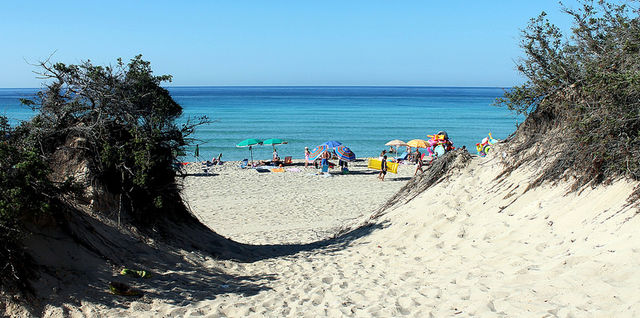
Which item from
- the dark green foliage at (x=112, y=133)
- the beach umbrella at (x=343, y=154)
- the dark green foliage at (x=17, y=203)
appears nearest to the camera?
the dark green foliage at (x=17, y=203)

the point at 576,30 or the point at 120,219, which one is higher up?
the point at 576,30

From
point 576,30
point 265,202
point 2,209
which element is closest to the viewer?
point 2,209

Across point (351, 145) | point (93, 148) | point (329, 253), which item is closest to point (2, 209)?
point (93, 148)

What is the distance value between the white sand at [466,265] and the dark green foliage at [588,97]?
0.46 m

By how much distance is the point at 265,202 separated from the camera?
55.0 ft

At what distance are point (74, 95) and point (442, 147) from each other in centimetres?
1369

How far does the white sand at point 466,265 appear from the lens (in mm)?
4883

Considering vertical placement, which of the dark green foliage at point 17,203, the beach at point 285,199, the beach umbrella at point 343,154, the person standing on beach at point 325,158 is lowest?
the beach at point 285,199

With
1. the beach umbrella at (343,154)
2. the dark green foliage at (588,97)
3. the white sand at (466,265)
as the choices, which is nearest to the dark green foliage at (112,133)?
the white sand at (466,265)

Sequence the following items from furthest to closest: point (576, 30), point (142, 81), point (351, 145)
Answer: point (351, 145)
point (142, 81)
point (576, 30)

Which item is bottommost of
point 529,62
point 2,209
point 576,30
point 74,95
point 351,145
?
point 351,145

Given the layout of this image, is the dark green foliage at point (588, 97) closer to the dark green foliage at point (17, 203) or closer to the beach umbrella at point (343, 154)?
the dark green foliage at point (17, 203)

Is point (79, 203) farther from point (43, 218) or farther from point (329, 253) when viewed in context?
point (329, 253)

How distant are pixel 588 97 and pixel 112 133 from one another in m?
A: 7.39
